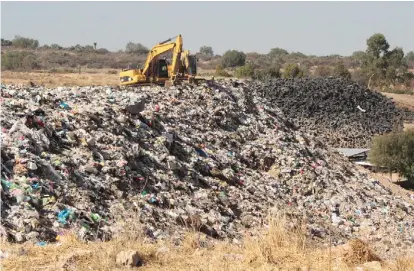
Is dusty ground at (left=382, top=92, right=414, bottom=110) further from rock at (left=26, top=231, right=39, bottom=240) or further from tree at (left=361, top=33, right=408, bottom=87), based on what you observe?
rock at (left=26, top=231, right=39, bottom=240)

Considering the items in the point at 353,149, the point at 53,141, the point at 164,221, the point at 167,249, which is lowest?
the point at 353,149

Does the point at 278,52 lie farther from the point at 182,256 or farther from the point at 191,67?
the point at 182,256

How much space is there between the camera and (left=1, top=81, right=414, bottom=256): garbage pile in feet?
22.5

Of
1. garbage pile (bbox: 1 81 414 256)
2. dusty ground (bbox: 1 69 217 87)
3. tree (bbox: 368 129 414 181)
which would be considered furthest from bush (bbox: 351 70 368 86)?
garbage pile (bbox: 1 81 414 256)

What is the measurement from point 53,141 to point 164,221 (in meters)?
2.27

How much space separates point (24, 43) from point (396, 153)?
2393 inches

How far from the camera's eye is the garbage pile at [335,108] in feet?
89.5

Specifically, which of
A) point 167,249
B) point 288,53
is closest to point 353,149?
point 167,249

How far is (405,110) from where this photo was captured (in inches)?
1346

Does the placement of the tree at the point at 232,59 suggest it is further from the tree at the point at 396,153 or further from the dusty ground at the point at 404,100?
the tree at the point at 396,153

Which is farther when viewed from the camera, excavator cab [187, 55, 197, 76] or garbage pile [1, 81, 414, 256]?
excavator cab [187, 55, 197, 76]

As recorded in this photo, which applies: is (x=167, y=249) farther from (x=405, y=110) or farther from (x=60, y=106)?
(x=405, y=110)

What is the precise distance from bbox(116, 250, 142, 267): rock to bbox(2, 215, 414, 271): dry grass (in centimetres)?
4

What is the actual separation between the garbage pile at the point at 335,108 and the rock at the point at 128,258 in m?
22.6
